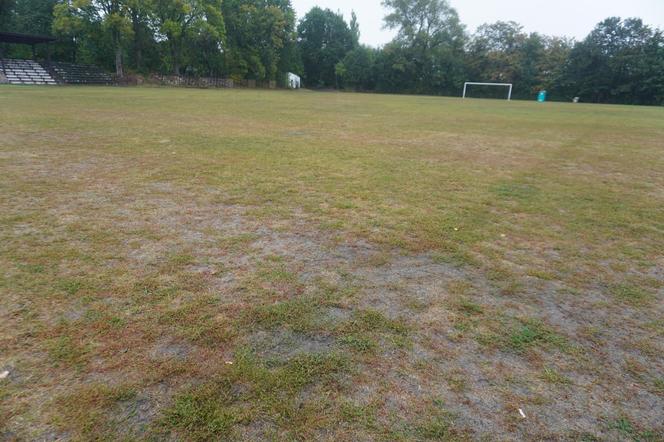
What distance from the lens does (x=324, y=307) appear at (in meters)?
2.71

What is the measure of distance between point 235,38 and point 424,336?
57688 millimetres

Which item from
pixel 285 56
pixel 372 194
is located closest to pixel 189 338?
pixel 372 194

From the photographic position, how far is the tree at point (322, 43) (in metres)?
65.4

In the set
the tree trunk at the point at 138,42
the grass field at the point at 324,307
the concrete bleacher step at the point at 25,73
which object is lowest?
the grass field at the point at 324,307

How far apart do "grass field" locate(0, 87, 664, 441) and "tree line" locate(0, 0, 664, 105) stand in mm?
42447

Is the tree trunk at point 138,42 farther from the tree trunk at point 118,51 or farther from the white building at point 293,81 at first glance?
the white building at point 293,81

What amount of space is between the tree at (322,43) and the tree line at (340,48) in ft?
0.55

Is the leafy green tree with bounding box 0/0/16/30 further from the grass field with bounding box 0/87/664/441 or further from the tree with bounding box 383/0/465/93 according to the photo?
the grass field with bounding box 0/87/664/441

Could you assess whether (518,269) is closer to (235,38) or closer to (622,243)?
(622,243)

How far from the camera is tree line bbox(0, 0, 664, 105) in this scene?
42938 mm

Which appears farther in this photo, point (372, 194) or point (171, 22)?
point (171, 22)

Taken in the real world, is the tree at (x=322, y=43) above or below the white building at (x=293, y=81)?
above

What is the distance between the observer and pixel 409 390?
78.0 inches

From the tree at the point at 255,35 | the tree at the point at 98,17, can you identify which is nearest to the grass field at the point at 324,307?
the tree at the point at 98,17
